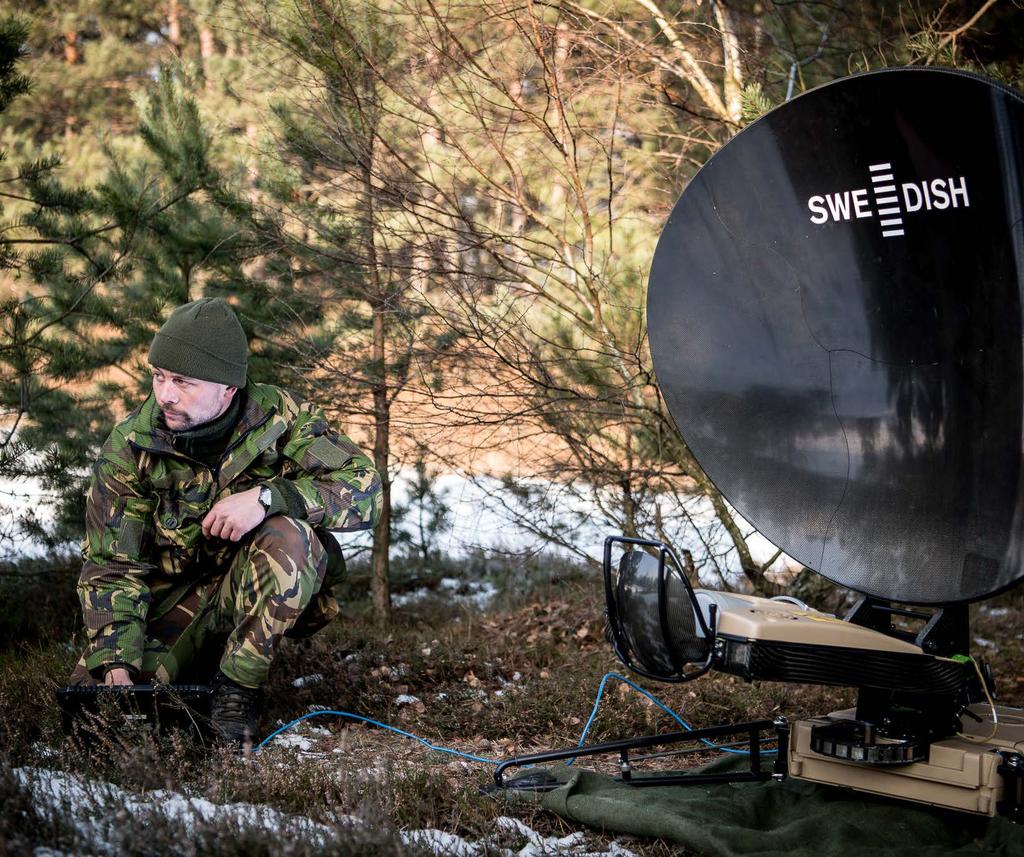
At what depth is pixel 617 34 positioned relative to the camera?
527 cm

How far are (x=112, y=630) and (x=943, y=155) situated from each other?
2.71m

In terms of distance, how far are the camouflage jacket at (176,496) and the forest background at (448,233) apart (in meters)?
1.39

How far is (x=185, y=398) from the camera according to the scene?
11.4ft

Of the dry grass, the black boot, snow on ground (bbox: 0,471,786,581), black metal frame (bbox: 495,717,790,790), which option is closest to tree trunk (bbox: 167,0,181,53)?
snow on ground (bbox: 0,471,786,581)

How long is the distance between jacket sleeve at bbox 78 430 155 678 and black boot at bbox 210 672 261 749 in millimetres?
271

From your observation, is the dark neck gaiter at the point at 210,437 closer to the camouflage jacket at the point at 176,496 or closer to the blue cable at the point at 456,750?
the camouflage jacket at the point at 176,496

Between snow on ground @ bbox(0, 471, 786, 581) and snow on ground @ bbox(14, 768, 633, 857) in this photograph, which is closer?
snow on ground @ bbox(14, 768, 633, 857)

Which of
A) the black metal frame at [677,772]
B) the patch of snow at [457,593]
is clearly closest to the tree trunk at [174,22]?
the patch of snow at [457,593]

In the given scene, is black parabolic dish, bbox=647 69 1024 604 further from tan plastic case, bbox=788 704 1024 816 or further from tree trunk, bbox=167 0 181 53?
tree trunk, bbox=167 0 181 53

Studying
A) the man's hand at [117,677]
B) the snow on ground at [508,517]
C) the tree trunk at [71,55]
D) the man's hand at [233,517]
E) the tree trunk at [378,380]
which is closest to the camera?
the man's hand at [117,677]

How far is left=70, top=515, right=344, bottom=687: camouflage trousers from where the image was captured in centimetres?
343

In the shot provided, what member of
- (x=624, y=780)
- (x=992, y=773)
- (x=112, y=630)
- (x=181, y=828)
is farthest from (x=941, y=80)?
(x=112, y=630)

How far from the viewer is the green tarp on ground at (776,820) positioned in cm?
261

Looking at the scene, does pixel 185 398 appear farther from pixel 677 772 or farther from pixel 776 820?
pixel 776 820
